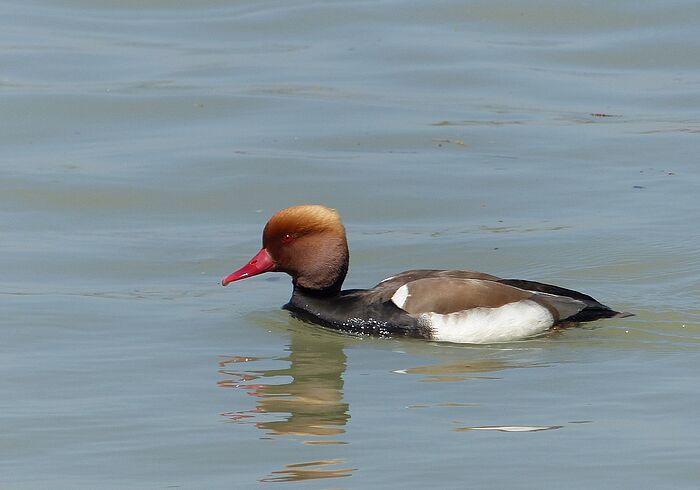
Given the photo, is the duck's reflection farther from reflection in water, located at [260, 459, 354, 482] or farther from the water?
reflection in water, located at [260, 459, 354, 482]

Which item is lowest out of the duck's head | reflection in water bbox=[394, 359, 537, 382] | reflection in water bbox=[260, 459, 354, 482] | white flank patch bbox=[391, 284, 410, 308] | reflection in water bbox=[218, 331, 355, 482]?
reflection in water bbox=[260, 459, 354, 482]

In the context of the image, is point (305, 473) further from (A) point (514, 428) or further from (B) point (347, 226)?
(B) point (347, 226)

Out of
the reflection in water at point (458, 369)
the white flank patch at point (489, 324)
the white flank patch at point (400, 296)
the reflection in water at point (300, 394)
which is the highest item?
the white flank patch at point (400, 296)

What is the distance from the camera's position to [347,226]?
11742 mm

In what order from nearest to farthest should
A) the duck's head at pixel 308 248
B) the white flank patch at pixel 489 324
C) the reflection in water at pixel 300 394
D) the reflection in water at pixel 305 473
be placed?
the reflection in water at pixel 305 473 → the reflection in water at pixel 300 394 → the white flank patch at pixel 489 324 → the duck's head at pixel 308 248

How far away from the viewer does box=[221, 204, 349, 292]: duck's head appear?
953 centimetres

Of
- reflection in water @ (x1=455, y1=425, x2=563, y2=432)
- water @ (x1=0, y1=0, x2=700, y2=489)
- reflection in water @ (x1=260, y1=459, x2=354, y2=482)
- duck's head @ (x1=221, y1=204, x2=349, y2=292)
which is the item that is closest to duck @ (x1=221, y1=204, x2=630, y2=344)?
duck's head @ (x1=221, y1=204, x2=349, y2=292)

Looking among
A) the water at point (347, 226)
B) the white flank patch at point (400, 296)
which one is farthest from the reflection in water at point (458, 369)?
the white flank patch at point (400, 296)

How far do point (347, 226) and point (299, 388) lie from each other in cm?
380

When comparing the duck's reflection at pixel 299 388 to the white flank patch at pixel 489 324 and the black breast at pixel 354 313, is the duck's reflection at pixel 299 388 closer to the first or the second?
the black breast at pixel 354 313

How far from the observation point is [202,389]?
313 inches

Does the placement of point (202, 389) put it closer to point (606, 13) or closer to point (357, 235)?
point (357, 235)

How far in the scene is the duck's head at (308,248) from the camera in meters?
9.53

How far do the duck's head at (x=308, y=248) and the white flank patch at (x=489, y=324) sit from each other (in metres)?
0.78
